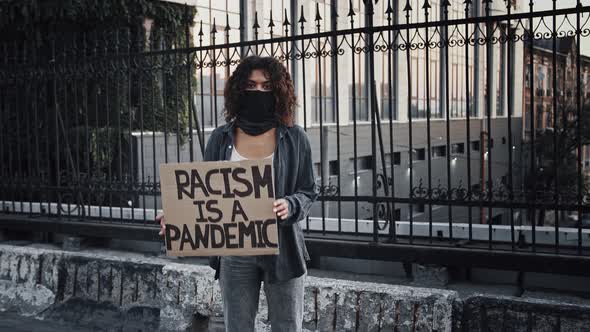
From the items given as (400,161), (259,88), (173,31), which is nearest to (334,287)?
(259,88)

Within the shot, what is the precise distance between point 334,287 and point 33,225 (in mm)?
4168

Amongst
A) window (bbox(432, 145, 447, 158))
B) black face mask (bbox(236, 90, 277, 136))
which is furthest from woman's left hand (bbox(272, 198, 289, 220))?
window (bbox(432, 145, 447, 158))

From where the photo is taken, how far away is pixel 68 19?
49.6 ft

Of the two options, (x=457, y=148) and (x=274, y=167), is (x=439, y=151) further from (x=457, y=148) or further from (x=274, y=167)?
(x=274, y=167)

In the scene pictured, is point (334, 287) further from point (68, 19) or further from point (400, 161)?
point (400, 161)

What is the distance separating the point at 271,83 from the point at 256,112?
0.18 m

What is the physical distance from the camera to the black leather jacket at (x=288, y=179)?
11.5 ft

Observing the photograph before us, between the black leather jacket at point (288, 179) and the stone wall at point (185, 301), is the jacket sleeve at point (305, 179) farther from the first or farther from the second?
the stone wall at point (185, 301)

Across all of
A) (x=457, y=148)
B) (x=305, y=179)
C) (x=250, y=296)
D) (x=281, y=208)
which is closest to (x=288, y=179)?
(x=305, y=179)

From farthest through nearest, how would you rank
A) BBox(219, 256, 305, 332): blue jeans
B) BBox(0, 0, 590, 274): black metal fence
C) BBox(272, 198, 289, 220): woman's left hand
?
BBox(0, 0, 590, 274): black metal fence < BBox(219, 256, 305, 332): blue jeans < BBox(272, 198, 289, 220): woman's left hand

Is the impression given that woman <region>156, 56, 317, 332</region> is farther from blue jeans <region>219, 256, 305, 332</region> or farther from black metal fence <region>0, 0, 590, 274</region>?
black metal fence <region>0, 0, 590, 274</region>

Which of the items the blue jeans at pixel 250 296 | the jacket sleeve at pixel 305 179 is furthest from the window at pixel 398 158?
the blue jeans at pixel 250 296

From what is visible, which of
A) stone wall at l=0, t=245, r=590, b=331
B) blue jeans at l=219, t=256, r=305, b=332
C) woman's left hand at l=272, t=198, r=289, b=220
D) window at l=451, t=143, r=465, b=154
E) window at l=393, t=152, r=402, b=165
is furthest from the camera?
window at l=451, t=143, r=465, b=154

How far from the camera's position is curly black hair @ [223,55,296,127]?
3549mm
